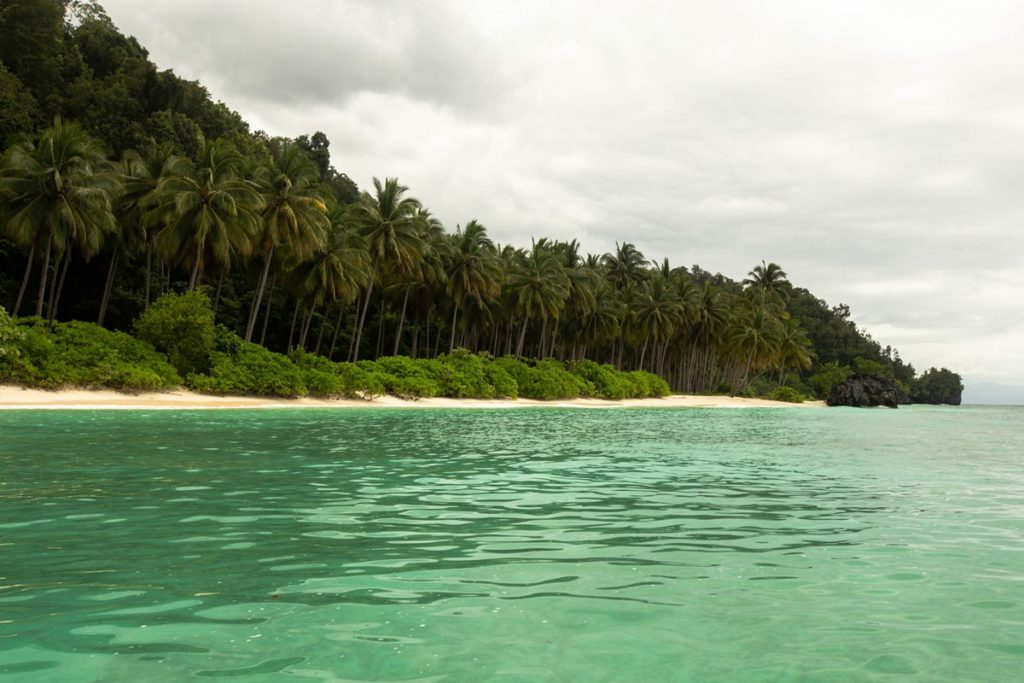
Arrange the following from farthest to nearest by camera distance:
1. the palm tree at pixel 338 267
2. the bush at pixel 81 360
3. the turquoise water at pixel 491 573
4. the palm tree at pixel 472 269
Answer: the palm tree at pixel 472 269 < the palm tree at pixel 338 267 < the bush at pixel 81 360 < the turquoise water at pixel 491 573

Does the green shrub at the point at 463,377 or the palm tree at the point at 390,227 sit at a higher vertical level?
the palm tree at the point at 390,227

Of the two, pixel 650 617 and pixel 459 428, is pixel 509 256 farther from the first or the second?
pixel 650 617

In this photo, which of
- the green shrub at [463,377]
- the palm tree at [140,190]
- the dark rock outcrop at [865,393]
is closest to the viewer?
the palm tree at [140,190]

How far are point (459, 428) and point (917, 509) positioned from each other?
16.9m

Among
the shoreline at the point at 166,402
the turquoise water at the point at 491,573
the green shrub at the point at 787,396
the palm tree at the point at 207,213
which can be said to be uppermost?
the palm tree at the point at 207,213

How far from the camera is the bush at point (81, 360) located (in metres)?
30.3

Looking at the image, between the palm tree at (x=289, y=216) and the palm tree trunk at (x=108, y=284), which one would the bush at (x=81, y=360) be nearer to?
the palm tree at (x=289, y=216)

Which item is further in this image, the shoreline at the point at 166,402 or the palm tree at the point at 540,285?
the palm tree at the point at 540,285

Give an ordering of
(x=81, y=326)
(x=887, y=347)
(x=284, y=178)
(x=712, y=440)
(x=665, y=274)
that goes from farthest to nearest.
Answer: (x=887, y=347), (x=665, y=274), (x=284, y=178), (x=81, y=326), (x=712, y=440)

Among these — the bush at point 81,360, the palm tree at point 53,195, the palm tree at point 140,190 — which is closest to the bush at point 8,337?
the bush at point 81,360

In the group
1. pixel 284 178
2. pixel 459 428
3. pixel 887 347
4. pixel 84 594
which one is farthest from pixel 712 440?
pixel 887 347

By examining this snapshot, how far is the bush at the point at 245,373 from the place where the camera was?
36.2 m

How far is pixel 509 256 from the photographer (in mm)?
75312

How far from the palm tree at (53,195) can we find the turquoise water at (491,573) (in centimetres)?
2995
